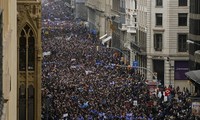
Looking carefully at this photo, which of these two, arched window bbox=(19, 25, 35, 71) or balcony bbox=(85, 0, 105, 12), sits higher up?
balcony bbox=(85, 0, 105, 12)

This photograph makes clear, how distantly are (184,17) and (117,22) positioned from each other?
37304 mm

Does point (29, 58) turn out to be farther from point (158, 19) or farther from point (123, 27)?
point (123, 27)

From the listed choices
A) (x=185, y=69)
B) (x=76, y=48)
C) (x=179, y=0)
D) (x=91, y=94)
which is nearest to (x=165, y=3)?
(x=179, y=0)

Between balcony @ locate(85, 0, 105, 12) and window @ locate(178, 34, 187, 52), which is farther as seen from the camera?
balcony @ locate(85, 0, 105, 12)

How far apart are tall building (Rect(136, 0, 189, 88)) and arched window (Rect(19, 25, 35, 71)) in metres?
45.1

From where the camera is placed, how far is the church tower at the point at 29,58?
2922cm

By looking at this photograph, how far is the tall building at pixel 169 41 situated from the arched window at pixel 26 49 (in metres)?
45.1

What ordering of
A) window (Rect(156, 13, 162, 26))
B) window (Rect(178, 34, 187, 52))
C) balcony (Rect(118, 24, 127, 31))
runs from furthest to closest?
balcony (Rect(118, 24, 127, 31)) → window (Rect(156, 13, 162, 26)) → window (Rect(178, 34, 187, 52))

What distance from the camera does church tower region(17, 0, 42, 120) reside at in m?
29.2

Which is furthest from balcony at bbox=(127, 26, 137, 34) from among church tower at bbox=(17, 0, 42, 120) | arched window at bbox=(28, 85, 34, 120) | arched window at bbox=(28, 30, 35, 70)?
arched window at bbox=(28, 85, 34, 120)

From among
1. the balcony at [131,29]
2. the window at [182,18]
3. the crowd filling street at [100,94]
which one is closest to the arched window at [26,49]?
the crowd filling street at [100,94]

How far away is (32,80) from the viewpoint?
30.6 metres

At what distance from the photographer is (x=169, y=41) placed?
250 feet

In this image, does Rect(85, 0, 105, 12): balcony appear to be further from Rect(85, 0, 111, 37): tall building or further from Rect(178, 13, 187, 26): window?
Rect(178, 13, 187, 26): window
